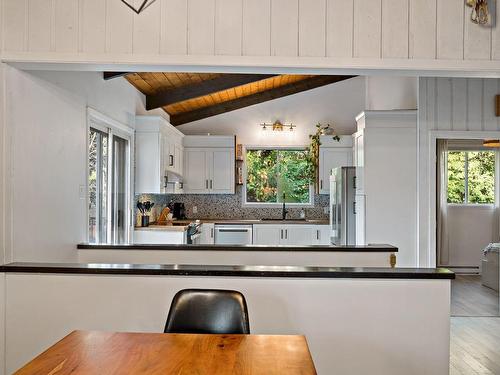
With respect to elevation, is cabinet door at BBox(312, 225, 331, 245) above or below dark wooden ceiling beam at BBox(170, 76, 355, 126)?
below

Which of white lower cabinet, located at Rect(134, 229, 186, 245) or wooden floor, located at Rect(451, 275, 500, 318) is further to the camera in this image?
white lower cabinet, located at Rect(134, 229, 186, 245)

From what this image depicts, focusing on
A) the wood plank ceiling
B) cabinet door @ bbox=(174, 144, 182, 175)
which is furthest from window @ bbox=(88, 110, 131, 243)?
cabinet door @ bbox=(174, 144, 182, 175)

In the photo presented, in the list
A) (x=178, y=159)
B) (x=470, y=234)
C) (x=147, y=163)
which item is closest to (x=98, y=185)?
(x=147, y=163)

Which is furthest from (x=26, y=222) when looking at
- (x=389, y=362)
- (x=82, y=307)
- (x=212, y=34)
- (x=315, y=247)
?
(x=389, y=362)

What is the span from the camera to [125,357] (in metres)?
1.60

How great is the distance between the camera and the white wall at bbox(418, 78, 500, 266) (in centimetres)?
498

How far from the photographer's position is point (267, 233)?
23.2ft

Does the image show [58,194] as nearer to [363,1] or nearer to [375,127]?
[363,1]

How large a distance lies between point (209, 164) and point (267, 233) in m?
1.52

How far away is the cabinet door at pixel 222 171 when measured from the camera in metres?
7.52

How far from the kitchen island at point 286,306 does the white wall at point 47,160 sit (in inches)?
17.2

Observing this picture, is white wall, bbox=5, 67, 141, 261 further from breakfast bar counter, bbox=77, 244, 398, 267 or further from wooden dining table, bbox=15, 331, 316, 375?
wooden dining table, bbox=15, 331, 316, 375

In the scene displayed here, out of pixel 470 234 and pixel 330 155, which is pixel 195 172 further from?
pixel 470 234

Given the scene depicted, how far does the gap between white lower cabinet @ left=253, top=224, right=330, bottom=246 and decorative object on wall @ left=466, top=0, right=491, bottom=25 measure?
4579 mm
